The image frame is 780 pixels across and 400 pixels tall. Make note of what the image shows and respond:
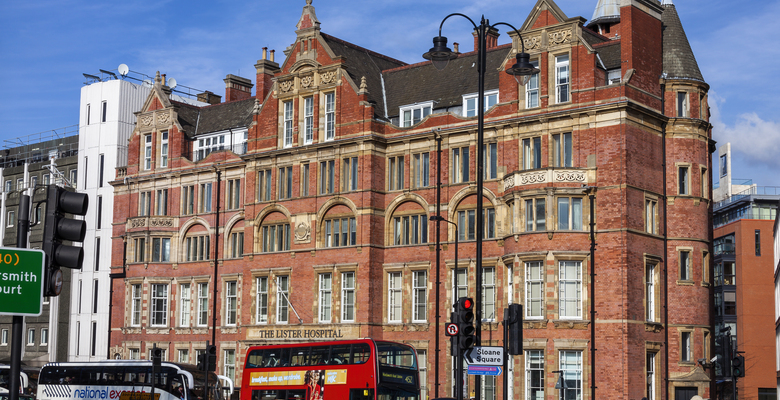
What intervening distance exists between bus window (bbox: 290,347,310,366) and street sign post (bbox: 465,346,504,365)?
15.1 metres

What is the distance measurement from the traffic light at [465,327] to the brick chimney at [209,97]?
54.6 metres

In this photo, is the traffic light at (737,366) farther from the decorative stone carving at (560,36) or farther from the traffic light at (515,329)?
the decorative stone carving at (560,36)

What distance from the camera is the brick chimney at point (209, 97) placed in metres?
74.0

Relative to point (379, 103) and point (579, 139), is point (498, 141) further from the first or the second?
point (379, 103)

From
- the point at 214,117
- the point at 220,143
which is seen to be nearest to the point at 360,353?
the point at 220,143

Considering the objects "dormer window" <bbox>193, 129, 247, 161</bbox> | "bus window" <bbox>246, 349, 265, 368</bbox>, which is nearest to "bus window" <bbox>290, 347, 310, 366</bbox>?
"bus window" <bbox>246, 349, 265, 368</bbox>

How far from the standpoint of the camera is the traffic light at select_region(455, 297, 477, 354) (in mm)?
21828

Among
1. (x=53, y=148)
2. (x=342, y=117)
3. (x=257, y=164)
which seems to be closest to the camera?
(x=342, y=117)

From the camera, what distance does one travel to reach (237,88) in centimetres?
6956

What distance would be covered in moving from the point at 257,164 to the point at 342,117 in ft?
22.0

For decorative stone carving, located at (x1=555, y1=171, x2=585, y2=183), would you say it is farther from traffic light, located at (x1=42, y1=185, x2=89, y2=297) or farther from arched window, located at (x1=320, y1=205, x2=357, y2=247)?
traffic light, located at (x1=42, y1=185, x2=89, y2=297)

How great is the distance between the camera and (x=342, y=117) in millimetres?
53156

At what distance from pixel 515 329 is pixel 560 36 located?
26481 millimetres

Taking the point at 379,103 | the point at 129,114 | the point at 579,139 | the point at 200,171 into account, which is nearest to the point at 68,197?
the point at 579,139
